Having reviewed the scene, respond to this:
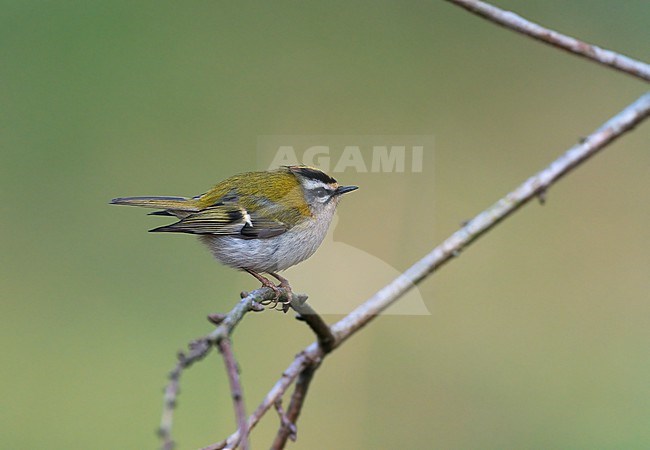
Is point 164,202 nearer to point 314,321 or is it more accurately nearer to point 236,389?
point 314,321

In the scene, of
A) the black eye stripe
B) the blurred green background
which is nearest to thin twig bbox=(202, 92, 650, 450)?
the black eye stripe

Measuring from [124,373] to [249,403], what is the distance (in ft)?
1.58

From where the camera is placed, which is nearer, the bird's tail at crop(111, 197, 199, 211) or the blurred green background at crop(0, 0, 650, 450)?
the bird's tail at crop(111, 197, 199, 211)

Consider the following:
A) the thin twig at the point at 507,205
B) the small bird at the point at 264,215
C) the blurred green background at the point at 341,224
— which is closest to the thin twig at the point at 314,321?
the thin twig at the point at 507,205

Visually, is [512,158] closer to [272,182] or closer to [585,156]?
[272,182]

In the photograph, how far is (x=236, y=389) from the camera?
66cm

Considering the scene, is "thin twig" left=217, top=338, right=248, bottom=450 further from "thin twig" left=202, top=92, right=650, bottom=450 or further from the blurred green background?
the blurred green background

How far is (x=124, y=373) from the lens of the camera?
2.85m

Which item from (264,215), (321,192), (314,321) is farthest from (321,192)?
(314,321)

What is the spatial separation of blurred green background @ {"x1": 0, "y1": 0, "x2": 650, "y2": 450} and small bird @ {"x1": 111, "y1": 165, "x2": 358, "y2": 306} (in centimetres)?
52

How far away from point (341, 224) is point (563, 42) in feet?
3.61

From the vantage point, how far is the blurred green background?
8.79 ft

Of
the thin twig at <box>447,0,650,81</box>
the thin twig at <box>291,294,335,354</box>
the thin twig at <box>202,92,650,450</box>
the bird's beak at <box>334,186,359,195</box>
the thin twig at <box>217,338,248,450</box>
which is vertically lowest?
the thin twig at <box>217,338,248,450</box>

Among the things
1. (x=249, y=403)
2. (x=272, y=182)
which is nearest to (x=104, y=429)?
(x=249, y=403)
